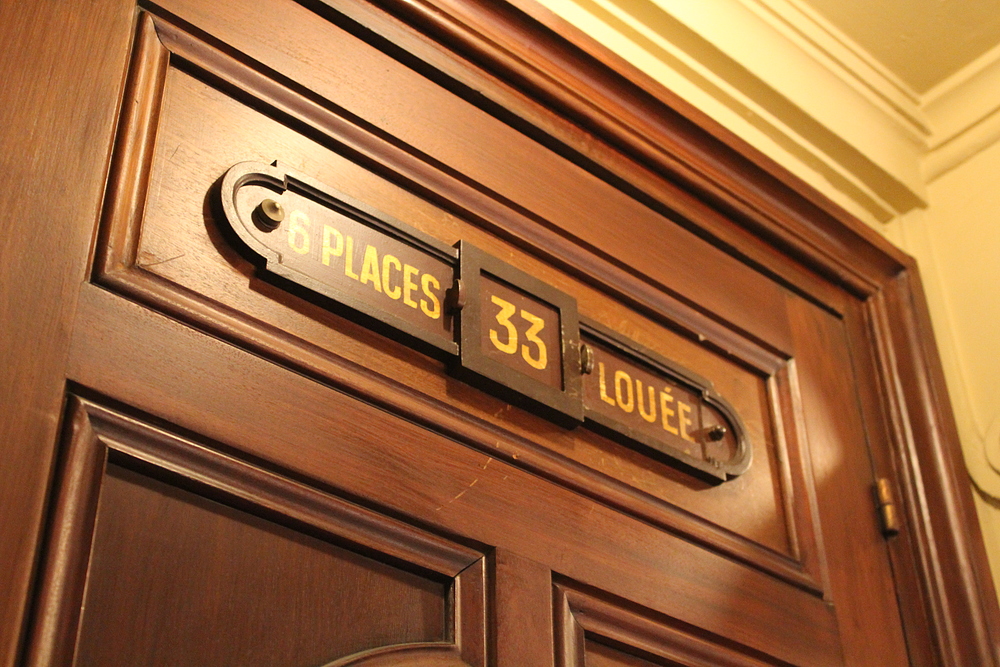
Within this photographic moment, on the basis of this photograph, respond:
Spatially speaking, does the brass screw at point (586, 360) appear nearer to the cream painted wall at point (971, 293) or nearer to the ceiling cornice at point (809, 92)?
the ceiling cornice at point (809, 92)

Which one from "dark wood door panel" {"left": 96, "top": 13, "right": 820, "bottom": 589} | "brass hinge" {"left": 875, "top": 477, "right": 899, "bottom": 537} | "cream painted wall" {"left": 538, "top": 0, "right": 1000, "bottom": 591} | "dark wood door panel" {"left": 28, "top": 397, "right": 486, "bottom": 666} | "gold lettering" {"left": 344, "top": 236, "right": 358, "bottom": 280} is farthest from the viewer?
"cream painted wall" {"left": 538, "top": 0, "right": 1000, "bottom": 591}

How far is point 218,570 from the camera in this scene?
790 mm

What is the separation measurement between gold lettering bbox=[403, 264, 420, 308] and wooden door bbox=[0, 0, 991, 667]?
0.04 meters

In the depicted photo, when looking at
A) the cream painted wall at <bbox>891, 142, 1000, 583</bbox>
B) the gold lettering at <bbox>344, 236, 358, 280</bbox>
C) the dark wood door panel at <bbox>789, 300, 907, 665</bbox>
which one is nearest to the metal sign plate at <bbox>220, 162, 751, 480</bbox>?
the gold lettering at <bbox>344, 236, 358, 280</bbox>

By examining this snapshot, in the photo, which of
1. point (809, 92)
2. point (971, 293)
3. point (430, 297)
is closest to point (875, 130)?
point (809, 92)

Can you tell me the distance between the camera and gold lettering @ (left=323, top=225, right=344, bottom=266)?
3.19 ft

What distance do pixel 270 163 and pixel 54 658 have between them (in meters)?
0.47

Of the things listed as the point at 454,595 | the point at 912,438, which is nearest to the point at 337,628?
the point at 454,595

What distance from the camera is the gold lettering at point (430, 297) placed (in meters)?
1.03

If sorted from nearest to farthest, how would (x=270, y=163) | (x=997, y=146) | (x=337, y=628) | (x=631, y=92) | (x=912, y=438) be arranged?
(x=337, y=628) → (x=270, y=163) → (x=631, y=92) → (x=912, y=438) → (x=997, y=146)

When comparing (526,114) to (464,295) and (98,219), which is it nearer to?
(464,295)

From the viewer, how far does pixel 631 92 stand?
1368mm

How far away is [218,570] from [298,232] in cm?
30

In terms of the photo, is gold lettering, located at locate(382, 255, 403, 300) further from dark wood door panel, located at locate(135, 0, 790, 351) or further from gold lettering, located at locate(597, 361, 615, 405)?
gold lettering, located at locate(597, 361, 615, 405)
